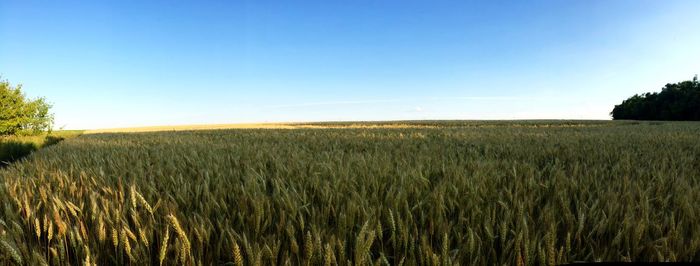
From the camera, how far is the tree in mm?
22375

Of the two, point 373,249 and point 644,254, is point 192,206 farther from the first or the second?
point 644,254

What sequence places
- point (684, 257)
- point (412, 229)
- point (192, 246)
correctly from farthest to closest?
point (412, 229) → point (192, 246) → point (684, 257)

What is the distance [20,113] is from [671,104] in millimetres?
79799

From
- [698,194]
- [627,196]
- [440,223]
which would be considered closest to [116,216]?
[440,223]

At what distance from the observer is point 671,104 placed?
57531 mm

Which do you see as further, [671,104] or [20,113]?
[671,104]

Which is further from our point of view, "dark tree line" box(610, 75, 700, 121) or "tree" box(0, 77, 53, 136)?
"dark tree line" box(610, 75, 700, 121)

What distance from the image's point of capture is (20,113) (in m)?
23.6

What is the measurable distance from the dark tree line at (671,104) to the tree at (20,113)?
7544 centimetres

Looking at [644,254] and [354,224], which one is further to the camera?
[354,224]

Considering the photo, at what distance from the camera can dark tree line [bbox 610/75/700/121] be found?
177ft

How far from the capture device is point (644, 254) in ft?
4.62

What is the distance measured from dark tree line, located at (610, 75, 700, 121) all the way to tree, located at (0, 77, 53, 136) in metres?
75.4

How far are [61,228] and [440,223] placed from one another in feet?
5.19
